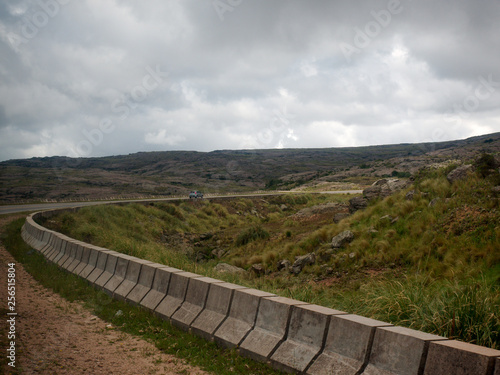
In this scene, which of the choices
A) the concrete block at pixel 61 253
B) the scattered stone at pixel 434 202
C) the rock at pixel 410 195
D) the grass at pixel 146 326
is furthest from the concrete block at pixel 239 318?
the rock at pixel 410 195

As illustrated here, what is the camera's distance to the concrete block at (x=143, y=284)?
324 inches

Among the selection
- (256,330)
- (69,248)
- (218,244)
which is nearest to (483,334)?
(256,330)

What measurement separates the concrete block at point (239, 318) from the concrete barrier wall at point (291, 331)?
0.01 meters

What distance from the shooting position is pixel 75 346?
6.03 meters

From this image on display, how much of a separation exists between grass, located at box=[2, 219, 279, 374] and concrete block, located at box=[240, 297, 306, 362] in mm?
147

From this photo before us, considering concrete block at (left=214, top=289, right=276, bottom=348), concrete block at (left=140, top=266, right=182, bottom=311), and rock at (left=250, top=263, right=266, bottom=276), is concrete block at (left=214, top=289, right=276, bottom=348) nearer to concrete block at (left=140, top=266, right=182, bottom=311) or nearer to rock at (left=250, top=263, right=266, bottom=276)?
concrete block at (left=140, top=266, right=182, bottom=311)

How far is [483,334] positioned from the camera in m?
4.77

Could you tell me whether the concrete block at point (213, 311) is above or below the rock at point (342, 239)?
below

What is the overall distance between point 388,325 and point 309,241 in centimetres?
1212

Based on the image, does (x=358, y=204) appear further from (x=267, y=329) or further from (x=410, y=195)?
(x=267, y=329)

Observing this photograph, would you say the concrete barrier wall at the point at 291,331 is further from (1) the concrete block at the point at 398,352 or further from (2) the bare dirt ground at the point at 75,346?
(2) the bare dirt ground at the point at 75,346

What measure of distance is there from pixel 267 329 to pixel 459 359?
2.56m

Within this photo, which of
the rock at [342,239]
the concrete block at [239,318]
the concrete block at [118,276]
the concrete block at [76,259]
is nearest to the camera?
the concrete block at [239,318]

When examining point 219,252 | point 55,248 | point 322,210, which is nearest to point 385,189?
point 322,210
